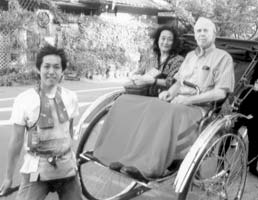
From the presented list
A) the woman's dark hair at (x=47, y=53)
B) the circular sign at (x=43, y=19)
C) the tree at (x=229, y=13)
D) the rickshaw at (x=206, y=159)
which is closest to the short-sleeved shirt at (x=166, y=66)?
the rickshaw at (x=206, y=159)

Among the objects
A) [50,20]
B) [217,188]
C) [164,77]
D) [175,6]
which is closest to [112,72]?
[50,20]

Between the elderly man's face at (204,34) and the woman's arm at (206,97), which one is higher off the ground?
the elderly man's face at (204,34)

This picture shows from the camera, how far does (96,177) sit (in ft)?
10.8

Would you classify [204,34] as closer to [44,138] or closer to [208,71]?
[208,71]

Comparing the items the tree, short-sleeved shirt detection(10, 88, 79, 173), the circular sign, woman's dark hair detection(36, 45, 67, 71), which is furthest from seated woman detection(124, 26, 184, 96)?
the tree

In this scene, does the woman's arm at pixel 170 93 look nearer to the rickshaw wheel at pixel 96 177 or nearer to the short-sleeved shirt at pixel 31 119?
the rickshaw wheel at pixel 96 177

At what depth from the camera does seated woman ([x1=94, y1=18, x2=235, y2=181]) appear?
7.80 feet

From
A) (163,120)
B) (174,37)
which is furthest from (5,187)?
(174,37)

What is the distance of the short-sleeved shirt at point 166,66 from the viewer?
3346mm

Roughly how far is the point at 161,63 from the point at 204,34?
25.8 inches

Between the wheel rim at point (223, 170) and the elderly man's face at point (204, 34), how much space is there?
818 mm

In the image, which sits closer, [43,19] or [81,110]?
[81,110]

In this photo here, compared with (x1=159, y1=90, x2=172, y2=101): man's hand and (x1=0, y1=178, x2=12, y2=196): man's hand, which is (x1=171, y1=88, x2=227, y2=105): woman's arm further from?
(x1=0, y1=178, x2=12, y2=196): man's hand

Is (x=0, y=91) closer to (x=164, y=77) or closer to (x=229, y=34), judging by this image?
(x=164, y=77)
